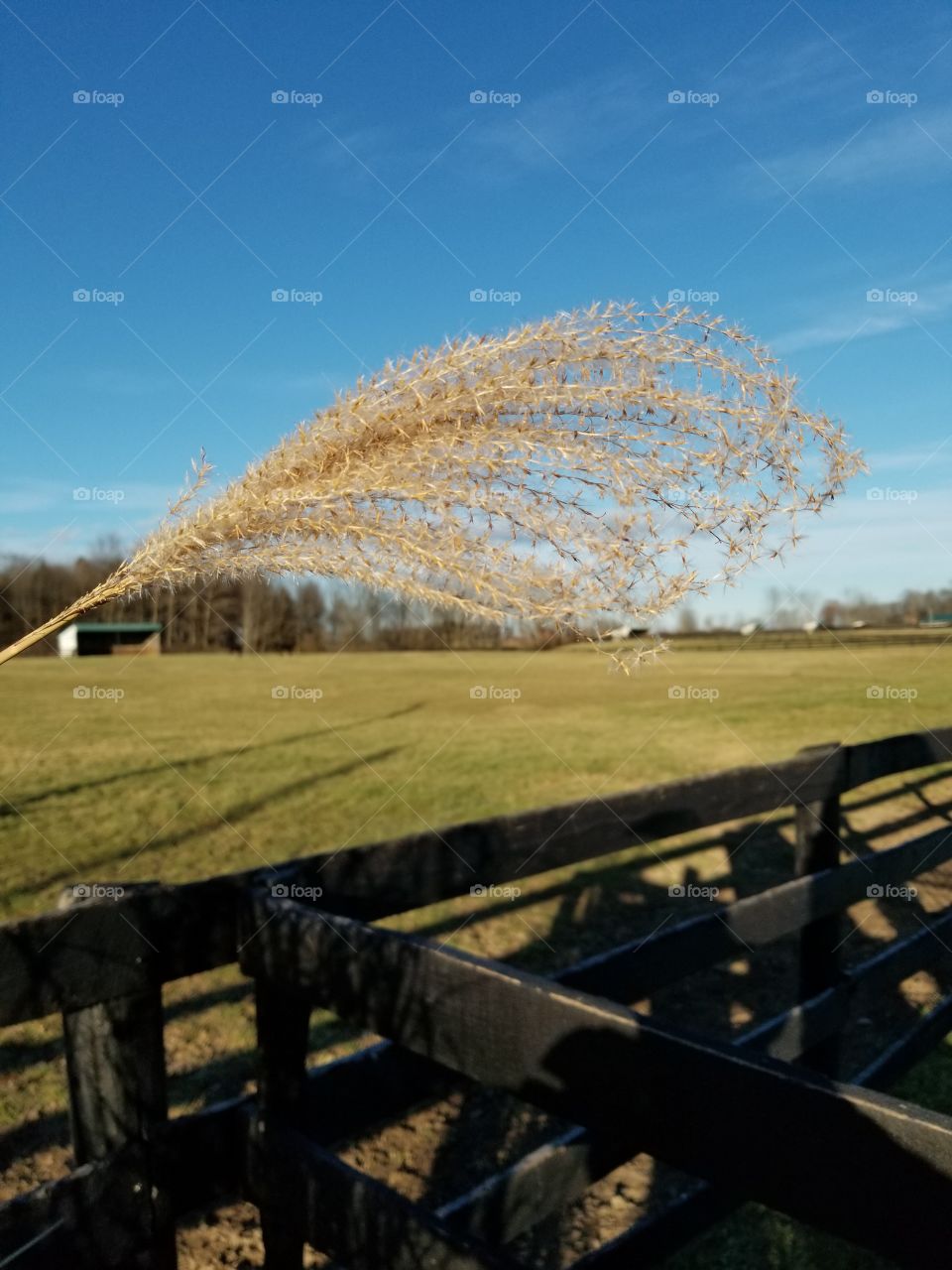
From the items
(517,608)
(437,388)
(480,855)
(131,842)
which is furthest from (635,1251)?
(131,842)

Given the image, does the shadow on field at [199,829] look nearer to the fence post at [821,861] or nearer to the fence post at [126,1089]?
the fence post at [821,861]

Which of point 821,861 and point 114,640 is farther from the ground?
point 114,640

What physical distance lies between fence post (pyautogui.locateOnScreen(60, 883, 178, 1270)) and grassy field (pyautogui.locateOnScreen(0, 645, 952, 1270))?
1.28 metres

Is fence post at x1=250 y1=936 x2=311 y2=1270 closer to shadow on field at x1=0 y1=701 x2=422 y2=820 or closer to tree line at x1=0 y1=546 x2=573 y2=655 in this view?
tree line at x1=0 y1=546 x2=573 y2=655

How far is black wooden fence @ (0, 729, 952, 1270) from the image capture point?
4.70ft

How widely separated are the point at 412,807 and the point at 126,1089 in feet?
34.3

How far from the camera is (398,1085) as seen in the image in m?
2.48

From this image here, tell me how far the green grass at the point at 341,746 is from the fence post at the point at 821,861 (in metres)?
1.41

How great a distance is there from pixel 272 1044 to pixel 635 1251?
1.70 m

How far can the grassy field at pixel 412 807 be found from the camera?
176 inches

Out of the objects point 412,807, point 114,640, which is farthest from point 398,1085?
point 114,640

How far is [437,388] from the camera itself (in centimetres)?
115

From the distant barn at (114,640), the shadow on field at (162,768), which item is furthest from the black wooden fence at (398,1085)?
the distant barn at (114,640)

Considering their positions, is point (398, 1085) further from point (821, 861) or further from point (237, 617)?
point (237, 617)
